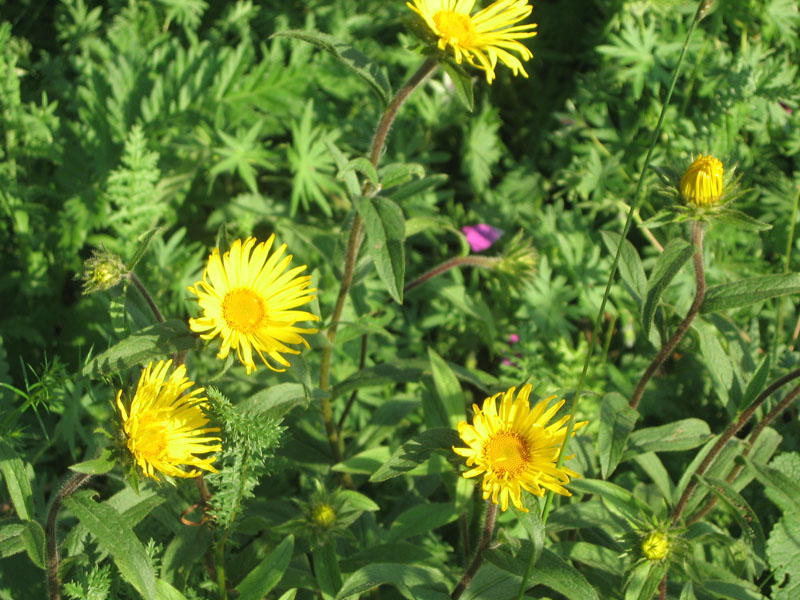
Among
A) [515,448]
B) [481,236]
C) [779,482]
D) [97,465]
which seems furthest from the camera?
[481,236]

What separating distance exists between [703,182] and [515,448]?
722 mm

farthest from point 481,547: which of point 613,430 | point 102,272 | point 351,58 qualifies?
point 351,58

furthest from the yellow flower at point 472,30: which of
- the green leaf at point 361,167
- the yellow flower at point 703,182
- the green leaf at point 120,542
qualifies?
the green leaf at point 120,542

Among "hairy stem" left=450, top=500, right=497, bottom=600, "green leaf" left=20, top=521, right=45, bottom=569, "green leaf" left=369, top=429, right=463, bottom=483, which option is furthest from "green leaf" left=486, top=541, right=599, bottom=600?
"green leaf" left=20, top=521, right=45, bottom=569

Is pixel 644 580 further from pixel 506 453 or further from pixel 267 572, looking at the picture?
pixel 267 572

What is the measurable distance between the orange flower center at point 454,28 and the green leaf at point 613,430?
92 cm

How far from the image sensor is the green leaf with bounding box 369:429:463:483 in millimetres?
1548

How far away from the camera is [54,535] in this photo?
1583mm

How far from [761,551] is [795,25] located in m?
2.14

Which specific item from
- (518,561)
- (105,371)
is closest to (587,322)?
(518,561)

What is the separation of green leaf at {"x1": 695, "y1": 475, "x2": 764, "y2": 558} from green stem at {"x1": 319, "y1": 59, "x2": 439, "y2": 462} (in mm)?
1002

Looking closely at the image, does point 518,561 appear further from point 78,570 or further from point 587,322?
point 587,322

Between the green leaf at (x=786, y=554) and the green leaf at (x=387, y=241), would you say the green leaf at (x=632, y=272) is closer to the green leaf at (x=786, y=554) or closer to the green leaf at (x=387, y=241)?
the green leaf at (x=387, y=241)

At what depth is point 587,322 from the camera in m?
3.06
